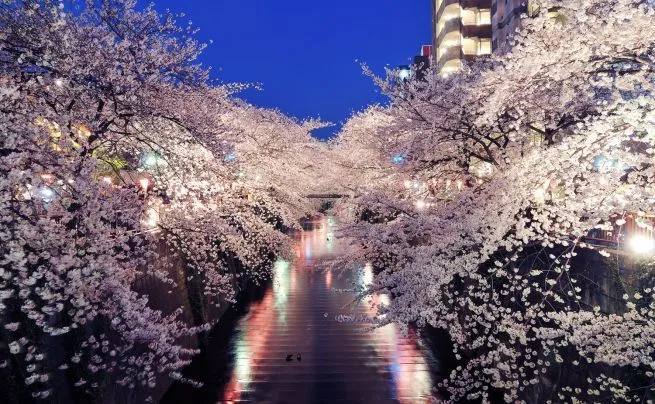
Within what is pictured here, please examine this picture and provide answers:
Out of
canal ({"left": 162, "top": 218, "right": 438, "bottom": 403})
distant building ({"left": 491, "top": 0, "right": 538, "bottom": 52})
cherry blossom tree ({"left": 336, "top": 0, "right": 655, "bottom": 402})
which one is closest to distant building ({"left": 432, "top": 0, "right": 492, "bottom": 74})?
distant building ({"left": 491, "top": 0, "right": 538, "bottom": 52})

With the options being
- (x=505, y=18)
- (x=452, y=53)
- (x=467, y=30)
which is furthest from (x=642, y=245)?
(x=467, y=30)

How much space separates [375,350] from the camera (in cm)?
1580

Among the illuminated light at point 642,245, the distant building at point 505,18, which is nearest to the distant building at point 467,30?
the distant building at point 505,18

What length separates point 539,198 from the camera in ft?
29.6

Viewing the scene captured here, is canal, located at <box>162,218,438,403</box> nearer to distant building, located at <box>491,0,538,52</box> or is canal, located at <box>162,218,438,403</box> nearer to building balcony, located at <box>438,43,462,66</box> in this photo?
distant building, located at <box>491,0,538,52</box>

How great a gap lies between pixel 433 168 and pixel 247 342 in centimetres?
869

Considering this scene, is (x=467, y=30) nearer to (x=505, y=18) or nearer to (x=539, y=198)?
(x=505, y=18)

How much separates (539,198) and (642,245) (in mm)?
1796

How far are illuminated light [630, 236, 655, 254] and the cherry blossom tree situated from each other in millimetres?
478

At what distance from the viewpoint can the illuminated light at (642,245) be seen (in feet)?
26.0

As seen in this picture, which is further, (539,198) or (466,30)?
(466,30)

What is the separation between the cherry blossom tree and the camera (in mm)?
6297

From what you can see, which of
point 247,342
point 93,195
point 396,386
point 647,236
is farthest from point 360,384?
point 93,195

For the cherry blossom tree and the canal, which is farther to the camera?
the canal
